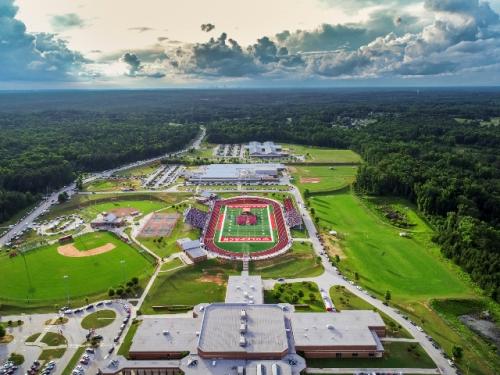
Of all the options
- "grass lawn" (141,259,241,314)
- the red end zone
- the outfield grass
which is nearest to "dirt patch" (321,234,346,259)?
the outfield grass

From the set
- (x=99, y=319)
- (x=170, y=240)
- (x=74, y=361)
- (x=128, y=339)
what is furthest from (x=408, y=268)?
(x=74, y=361)

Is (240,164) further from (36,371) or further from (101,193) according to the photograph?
(36,371)

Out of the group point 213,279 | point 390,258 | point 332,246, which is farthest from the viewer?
point 332,246

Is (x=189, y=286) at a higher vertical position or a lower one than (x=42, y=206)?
lower

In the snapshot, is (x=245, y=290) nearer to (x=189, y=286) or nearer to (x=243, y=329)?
(x=189, y=286)

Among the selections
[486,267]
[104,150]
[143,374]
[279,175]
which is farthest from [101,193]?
[486,267]

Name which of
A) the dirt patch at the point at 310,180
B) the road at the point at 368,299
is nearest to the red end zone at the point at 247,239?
the road at the point at 368,299

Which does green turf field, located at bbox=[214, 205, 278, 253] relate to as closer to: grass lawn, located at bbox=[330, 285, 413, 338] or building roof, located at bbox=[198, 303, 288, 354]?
grass lawn, located at bbox=[330, 285, 413, 338]

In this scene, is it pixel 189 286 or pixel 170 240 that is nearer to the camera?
pixel 189 286
